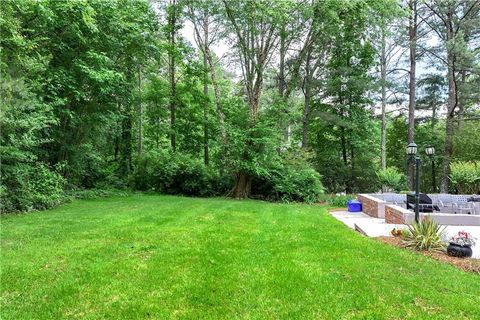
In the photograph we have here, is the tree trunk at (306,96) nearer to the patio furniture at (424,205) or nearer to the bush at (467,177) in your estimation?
the bush at (467,177)

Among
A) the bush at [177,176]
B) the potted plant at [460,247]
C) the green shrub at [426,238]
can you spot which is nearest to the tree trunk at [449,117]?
the bush at [177,176]

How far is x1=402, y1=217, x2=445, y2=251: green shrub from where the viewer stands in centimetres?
588

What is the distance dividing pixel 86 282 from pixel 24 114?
592cm

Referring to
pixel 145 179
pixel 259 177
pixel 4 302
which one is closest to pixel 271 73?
pixel 259 177

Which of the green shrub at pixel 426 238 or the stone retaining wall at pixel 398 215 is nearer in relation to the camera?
the green shrub at pixel 426 238

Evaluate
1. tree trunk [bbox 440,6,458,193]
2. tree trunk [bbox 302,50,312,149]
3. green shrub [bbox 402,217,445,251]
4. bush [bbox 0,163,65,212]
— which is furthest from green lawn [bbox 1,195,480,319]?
tree trunk [bbox 302,50,312,149]

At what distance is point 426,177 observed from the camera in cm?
2092

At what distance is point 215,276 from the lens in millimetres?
4141

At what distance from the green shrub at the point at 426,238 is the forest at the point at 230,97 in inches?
309

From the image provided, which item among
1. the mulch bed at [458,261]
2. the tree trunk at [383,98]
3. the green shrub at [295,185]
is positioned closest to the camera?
the mulch bed at [458,261]

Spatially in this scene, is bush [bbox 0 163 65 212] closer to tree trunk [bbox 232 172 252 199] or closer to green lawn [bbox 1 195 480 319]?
green lawn [bbox 1 195 480 319]

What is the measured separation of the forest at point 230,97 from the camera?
9453mm

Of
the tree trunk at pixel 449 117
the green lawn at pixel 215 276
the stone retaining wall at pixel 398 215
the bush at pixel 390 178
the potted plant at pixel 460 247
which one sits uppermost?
the tree trunk at pixel 449 117

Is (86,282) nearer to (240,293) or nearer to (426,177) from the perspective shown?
(240,293)
